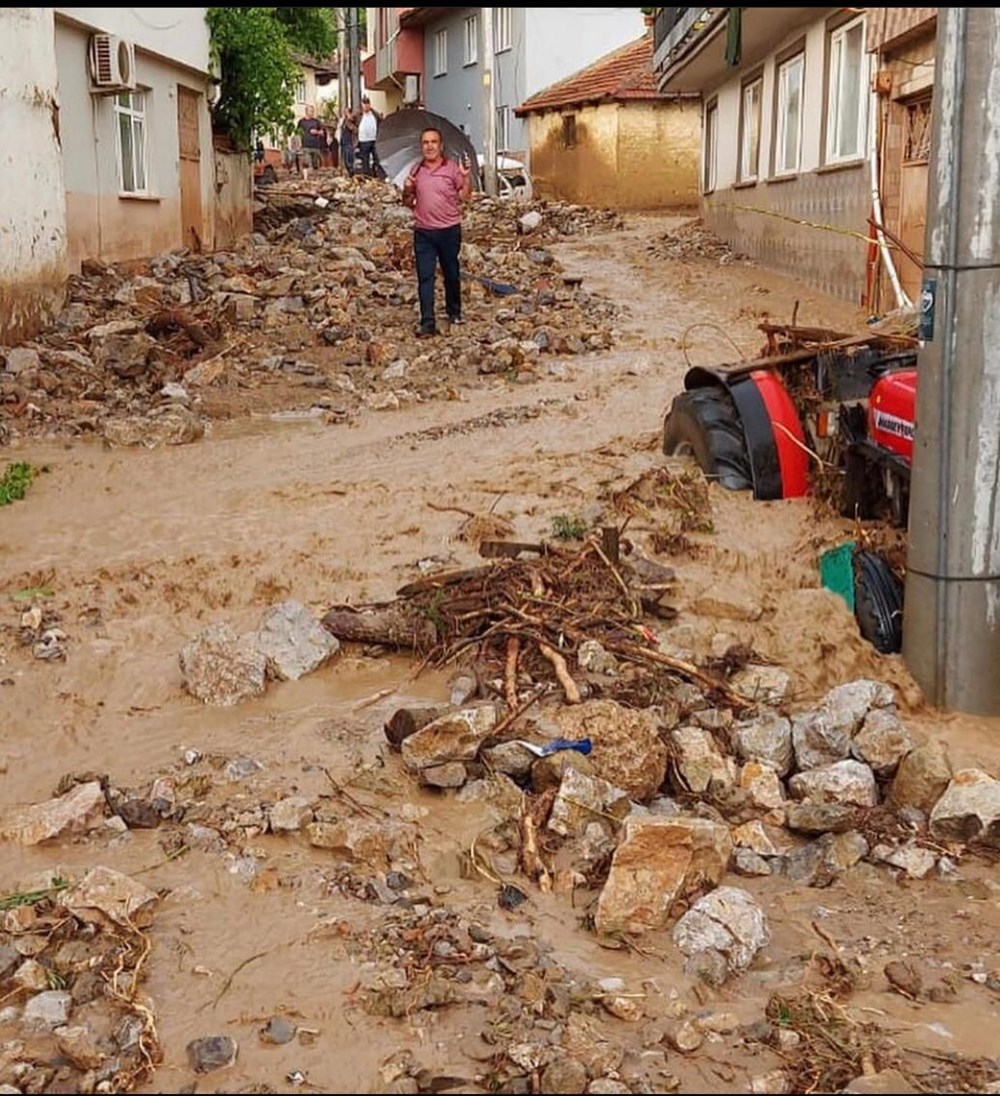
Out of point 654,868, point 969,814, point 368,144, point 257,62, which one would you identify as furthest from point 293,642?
point 368,144

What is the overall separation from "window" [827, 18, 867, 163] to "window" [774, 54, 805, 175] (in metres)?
1.29

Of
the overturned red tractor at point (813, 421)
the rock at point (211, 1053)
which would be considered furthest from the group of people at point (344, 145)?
the rock at point (211, 1053)

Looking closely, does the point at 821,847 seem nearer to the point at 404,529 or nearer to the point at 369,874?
the point at 369,874

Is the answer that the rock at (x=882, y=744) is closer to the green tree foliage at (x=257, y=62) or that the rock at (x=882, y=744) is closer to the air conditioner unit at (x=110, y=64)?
the air conditioner unit at (x=110, y=64)

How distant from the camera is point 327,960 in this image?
3.12m

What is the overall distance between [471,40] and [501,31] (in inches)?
109

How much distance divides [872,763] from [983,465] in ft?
3.77

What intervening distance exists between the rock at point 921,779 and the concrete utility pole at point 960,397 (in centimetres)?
59

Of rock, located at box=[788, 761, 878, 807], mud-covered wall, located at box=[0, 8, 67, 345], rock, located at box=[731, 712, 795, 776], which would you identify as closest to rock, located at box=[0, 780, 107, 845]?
rock, located at box=[731, 712, 795, 776]

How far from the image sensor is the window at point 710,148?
20.7 meters

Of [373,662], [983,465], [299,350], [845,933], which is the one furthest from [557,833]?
[299,350]

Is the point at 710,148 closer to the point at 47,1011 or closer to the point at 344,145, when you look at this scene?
the point at 344,145

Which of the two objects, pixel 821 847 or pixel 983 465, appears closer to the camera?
pixel 821 847

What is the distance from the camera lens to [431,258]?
39.1 feet
